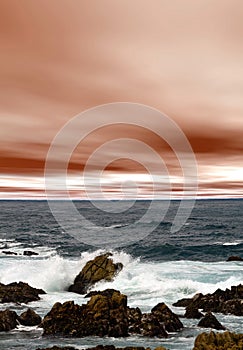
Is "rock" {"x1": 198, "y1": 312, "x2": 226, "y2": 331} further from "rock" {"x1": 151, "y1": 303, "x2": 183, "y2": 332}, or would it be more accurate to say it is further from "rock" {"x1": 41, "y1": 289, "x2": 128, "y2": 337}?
"rock" {"x1": 41, "y1": 289, "x2": 128, "y2": 337}

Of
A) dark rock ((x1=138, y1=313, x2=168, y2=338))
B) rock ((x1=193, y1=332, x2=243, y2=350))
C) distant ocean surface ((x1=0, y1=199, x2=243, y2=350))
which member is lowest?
distant ocean surface ((x1=0, y1=199, x2=243, y2=350))

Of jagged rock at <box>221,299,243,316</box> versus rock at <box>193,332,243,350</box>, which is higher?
rock at <box>193,332,243,350</box>

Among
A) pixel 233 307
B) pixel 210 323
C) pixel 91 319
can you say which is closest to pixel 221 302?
pixel 233 307

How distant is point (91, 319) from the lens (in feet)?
82.5

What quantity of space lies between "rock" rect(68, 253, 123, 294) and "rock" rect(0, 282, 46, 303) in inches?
172

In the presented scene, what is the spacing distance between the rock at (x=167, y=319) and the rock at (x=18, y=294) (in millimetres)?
12187

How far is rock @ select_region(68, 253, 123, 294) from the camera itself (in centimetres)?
3972

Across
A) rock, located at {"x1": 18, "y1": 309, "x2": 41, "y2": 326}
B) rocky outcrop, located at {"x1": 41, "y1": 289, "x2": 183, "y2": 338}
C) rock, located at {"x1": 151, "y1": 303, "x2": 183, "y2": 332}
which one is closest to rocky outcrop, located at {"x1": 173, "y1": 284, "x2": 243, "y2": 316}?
rock, located at {"x1": 151, "y1": 303, "x2": 183, "y2": 332}

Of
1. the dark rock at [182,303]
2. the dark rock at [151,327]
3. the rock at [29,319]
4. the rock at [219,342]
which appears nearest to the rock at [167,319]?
the dark rock at [151,327]

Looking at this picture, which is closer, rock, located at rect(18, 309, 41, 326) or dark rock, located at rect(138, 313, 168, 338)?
dark rock, located at rect(138, 313, 168, 338)

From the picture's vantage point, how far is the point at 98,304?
25938mm

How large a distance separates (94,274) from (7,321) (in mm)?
16509

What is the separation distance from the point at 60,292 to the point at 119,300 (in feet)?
46.3

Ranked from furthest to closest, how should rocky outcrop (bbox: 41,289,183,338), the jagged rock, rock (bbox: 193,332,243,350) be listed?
the jagged rock, rocky outcrop (bbox: 41,289,183,338), rock (bbox: 193,332,243,350)
